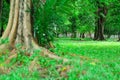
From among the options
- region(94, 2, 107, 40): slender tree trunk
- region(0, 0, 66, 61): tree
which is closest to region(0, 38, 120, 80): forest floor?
region(0, 0, 66, 61): tree

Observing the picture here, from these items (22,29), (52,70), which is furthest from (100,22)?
(52,70)

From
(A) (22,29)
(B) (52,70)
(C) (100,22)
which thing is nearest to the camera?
(B) (52,70)

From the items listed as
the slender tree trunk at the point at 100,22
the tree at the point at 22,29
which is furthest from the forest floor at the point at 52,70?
the slender tree trunk at the point at 100,22

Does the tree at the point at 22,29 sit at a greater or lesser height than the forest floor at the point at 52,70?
greater

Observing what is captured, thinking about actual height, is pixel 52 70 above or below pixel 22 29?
below

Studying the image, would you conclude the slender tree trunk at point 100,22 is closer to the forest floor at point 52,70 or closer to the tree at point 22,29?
the tree at point 22,29

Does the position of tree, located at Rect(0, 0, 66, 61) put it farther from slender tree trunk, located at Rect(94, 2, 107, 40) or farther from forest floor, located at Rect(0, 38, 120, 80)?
slender tree trunk, located at Rect(94, 2, 107, 40)

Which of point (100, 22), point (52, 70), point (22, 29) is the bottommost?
point (52, 70)

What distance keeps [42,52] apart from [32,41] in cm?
84

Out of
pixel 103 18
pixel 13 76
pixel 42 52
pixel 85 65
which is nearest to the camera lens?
pixel 13 76

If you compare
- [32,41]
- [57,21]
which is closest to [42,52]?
[32,41]

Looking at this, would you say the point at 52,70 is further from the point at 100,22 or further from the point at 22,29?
the point at 100,22

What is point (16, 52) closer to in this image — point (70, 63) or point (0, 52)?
point (0, 52)

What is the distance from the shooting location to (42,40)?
13.9 meters
